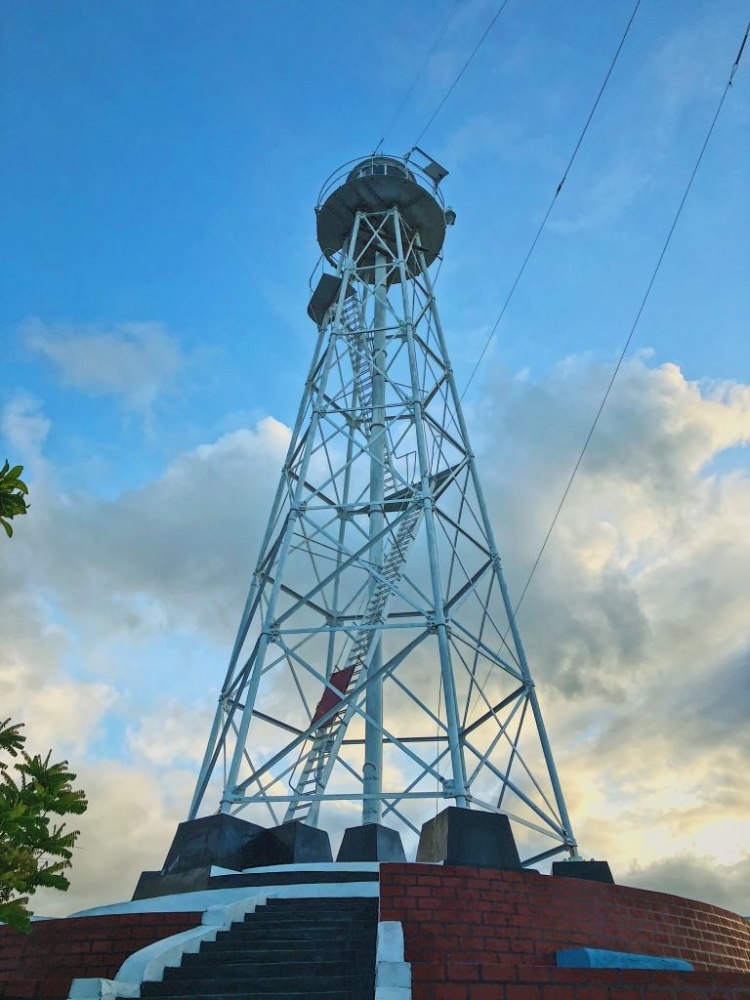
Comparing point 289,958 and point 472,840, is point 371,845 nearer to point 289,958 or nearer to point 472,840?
point 472,840

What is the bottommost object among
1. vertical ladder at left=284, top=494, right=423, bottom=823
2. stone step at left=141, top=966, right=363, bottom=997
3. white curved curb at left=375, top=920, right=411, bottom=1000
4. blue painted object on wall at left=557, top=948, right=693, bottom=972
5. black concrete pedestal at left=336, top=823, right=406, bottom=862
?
white curved curb at left=375, top=920, right=411, bottom=1000

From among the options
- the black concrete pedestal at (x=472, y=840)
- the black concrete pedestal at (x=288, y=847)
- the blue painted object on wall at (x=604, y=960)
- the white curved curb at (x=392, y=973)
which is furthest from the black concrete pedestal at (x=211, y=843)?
the blue painted object on wall at (x=604, y=960)

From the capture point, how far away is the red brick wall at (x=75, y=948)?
21.5 ft

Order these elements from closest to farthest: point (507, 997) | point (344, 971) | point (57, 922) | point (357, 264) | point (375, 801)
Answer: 1. point (507, 997)
2. point (344, 971)
3. point (57, 922)
4. point (375, 801)
5. point (357, 264)

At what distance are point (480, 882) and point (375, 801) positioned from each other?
14.2ft

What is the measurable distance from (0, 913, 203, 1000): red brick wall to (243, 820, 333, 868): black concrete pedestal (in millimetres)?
1917

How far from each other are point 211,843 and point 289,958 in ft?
8.83

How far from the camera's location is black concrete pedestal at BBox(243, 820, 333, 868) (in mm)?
8648

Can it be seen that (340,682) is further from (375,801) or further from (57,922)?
(57,922)

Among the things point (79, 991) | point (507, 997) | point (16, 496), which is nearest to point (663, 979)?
point (507, 997)

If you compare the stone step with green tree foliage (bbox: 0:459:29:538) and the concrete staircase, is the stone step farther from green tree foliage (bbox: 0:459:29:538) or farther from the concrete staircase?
green tree foliage (bbox: 0:459:29:538)

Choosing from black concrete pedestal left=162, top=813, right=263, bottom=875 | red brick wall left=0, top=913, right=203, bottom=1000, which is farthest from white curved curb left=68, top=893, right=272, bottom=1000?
black concrete pedestal left=162, top=813, right=263, bottom=875

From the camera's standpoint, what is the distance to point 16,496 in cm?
537

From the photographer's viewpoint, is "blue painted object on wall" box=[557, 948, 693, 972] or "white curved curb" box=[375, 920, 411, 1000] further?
"blue painted object on wall" box=[557, 948, 693, 972]
